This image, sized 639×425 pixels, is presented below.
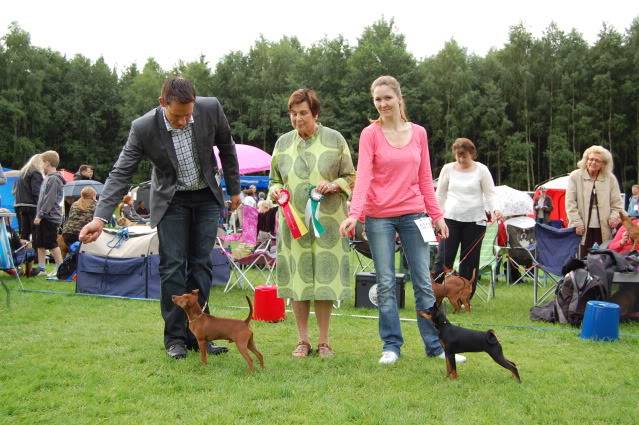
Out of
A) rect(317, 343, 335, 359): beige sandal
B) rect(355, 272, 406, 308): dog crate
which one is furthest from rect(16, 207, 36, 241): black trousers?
rect(317, 343, 335, 359): beige sandal

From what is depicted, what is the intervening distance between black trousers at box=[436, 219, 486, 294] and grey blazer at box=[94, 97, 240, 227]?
274cm

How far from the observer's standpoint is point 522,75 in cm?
3300

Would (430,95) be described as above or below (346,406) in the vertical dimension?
above

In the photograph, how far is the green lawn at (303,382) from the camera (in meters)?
2.70

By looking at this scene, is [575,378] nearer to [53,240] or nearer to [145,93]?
[53,240]

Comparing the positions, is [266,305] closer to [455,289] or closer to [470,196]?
[455,289]

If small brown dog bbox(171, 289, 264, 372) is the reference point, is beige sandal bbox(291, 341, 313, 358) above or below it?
below

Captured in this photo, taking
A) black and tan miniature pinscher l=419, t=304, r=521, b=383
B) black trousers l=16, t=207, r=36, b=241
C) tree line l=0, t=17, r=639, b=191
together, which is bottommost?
black and tan miniature pinscher l=419, t=304, r=521, b=383

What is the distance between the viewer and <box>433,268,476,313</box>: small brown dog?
18.7 feet

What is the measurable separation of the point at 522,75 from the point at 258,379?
32.8m

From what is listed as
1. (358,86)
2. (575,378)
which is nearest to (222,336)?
(575,378)

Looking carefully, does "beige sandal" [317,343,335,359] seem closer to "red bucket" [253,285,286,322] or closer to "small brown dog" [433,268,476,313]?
"red bucket" [253,285,286,322]

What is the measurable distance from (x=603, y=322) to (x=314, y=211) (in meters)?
2.39

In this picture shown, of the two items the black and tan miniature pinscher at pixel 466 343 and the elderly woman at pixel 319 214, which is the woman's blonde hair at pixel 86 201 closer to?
the elderly woman at pixel 319 214
